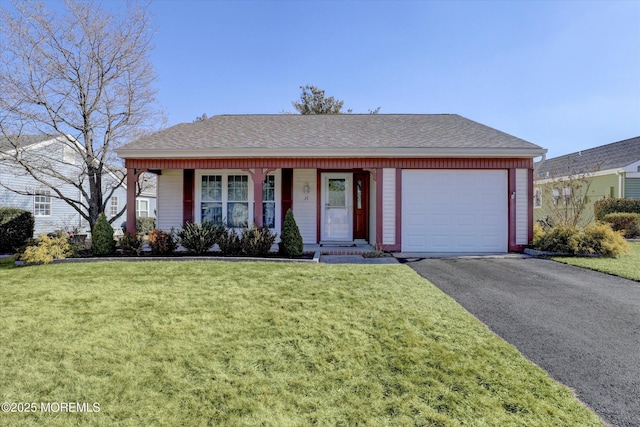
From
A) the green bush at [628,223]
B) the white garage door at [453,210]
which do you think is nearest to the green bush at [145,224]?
the white garage door at [453,210]

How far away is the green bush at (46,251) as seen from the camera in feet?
25.1

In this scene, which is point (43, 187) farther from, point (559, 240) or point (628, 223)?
point (628, 223)

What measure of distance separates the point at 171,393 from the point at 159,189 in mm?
9622

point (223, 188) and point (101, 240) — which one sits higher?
point (223, 188)

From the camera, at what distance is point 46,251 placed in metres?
7.80

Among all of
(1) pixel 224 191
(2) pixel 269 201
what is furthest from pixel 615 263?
(1) pixel 224 191

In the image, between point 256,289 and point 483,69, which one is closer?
point 256,289

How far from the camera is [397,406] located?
2377 mm

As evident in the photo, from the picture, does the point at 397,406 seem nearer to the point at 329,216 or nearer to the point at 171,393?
the point at 171,393

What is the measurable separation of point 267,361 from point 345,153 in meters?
6.94

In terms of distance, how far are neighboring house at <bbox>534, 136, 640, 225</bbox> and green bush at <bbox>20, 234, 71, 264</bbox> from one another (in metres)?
16.4

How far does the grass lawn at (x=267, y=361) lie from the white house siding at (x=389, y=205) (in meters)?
4.09

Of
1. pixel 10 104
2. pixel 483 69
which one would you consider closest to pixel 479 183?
pixel 483 69

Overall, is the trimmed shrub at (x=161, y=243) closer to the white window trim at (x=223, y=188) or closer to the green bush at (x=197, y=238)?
the green bush at (x=197, y=238)
